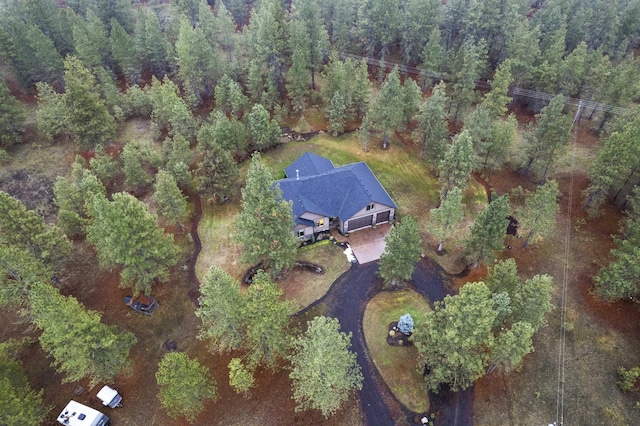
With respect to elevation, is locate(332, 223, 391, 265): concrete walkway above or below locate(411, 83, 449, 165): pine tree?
below

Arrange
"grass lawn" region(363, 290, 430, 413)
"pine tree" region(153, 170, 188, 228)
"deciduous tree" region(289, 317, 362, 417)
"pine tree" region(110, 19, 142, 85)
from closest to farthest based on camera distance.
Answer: "deciduous tree" region(289, 317, 362, 417), "grass lawn" region(363, 290, 430, 413), "pine tree" region(153, 170, 188, 228), "pine tree" region(110, 19, 142, 85)

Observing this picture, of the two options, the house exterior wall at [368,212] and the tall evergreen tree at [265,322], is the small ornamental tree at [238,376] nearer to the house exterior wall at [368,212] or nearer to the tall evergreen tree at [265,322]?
the tall evergreen tree at [265,322]

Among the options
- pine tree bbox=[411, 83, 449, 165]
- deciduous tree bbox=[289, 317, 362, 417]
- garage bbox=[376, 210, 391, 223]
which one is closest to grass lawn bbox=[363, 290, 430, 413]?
deciduous tree bbox=[289, 317, 362, 417]

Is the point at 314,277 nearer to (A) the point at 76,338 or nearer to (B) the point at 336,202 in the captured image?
(B) the point at 336,202

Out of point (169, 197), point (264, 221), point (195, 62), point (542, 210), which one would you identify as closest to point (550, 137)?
point (542, 210)

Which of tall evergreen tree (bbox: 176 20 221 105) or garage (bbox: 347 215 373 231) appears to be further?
tall evergreen tree (bbox: 176 20 221 105)

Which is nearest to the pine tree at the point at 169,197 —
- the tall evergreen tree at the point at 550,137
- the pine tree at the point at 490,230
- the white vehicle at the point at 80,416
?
the white vehicle at the point at 80,416

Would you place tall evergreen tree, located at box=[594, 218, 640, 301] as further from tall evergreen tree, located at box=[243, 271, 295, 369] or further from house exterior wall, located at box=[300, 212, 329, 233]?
tall evergreen tree, located at box=[243, 271, 295, 369]
